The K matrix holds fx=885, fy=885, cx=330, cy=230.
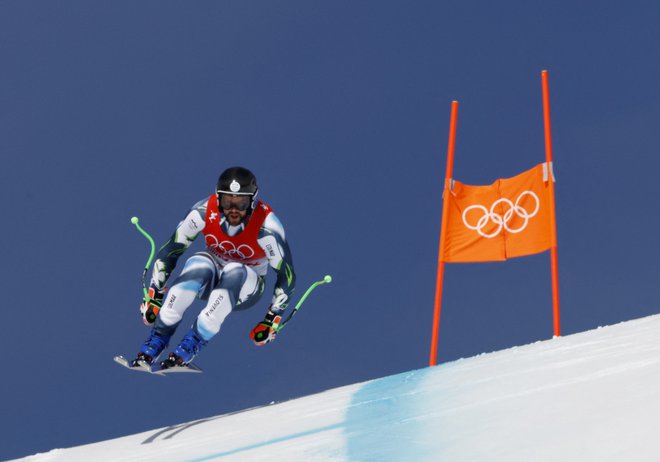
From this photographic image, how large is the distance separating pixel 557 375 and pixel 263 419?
80.4 inches

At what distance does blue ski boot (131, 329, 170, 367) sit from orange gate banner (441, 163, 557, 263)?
3.62m

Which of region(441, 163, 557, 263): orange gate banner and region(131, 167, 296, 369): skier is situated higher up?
region(441, 163, 557, 263): orange gate banner

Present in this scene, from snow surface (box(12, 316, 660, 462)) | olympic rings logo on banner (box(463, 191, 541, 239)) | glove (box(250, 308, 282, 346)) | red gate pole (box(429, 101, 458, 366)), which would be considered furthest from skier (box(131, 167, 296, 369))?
olympic rings logo on banner (box(463, 191, 541, 239))

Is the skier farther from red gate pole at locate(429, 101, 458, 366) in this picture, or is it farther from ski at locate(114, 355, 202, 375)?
red gate pole at locate(429, 101, 458, 366)

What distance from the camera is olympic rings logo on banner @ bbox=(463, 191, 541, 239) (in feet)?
30.5

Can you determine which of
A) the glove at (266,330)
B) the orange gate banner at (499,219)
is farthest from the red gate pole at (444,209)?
the glove at (266,330)

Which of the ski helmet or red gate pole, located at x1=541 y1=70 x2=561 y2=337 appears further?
red gate pole, located at x1=541 y1=70 x2=561 y2=337

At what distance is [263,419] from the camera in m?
5.34

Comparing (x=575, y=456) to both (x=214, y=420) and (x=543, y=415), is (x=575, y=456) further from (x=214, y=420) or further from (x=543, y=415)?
(x=214, y=420)

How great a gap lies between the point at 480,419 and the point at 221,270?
3.99 meters

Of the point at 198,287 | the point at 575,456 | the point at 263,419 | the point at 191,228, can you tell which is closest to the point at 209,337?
the point at 198,287

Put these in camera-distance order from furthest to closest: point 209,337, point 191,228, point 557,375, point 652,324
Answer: point 191,228 → point 209,337 → point 652,324 → point 557,375

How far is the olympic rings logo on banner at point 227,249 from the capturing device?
7.09 metres

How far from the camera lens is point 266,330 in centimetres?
714
